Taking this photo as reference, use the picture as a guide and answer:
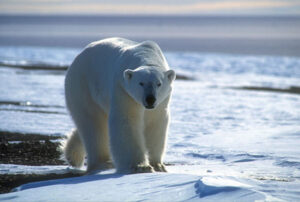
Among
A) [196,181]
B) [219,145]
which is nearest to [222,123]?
[219,145]

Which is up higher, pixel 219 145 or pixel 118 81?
pixel 118 81

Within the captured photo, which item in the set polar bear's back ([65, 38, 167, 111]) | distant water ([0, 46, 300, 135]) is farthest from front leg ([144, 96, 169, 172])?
distant water ([0, 46, 300, 135])

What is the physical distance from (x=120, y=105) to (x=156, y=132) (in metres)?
0.39

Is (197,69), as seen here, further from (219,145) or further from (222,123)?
(219,145)

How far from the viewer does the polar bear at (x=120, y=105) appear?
3.85 metres

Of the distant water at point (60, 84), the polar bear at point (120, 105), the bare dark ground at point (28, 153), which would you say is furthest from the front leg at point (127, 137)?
the distant water at point (60, 84)

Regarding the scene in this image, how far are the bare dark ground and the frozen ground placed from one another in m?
0.24

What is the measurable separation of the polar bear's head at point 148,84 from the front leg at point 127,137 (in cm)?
18

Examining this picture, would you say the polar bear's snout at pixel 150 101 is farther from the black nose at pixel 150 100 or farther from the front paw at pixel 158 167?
the front paw at pixel 158 167

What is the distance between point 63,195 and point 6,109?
209 inches

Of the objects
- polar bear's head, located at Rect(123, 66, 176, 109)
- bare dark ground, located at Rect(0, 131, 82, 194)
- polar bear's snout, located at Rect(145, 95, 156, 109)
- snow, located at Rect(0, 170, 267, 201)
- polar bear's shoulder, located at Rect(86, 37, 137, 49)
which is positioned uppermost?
polar bear's shoulder, located at Rect(86, 37, 137, 49)

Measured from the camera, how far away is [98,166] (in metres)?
4.50

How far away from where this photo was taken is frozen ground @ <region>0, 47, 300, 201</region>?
3186mm

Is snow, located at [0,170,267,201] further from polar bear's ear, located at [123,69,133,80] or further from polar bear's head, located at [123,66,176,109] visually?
polar bear's ear, located at [123,69,133,80]
